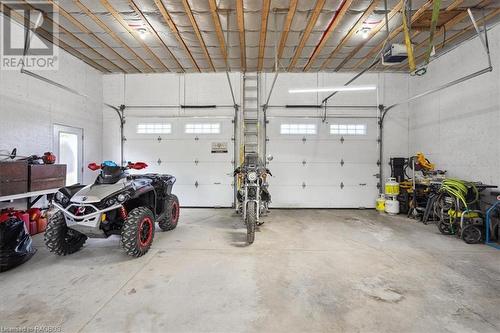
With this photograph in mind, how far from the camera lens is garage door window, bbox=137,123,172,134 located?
20.9 feet

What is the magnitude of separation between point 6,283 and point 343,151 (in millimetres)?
6584

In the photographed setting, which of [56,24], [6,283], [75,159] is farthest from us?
[75,159]

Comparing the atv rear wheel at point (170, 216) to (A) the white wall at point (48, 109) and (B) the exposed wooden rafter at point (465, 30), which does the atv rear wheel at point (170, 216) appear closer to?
(A) the white wall at point (48, 109)

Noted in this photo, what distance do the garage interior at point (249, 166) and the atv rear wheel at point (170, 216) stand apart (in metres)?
0.06

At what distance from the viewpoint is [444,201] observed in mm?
4168

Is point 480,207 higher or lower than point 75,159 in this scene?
lower

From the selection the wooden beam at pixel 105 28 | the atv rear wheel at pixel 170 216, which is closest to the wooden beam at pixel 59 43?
the wooden beam at pixel 105 28

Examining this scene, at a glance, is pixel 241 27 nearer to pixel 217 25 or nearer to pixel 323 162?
pixel 217 25

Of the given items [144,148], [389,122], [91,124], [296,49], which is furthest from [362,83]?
[91,124]

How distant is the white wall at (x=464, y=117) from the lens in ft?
13.4

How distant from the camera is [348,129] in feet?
20.6

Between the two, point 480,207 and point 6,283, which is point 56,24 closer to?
point 6,283

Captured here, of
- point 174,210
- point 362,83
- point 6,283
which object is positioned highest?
point 362,83
